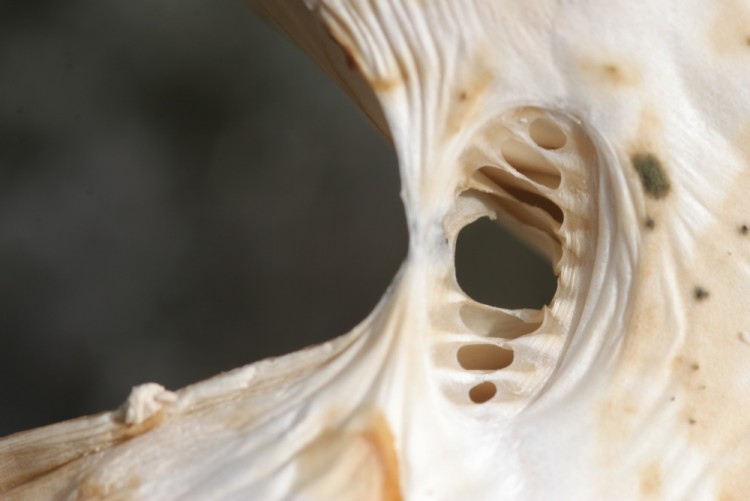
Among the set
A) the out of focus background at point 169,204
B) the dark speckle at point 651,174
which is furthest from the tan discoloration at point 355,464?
the out of focus background at point 169,204

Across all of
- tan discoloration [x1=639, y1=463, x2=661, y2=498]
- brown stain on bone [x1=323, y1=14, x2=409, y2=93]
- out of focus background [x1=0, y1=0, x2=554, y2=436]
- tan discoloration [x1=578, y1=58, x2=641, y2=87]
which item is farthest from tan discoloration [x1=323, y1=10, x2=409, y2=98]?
out of focus background [x1=0, y1=0, x2=554, y2=436]

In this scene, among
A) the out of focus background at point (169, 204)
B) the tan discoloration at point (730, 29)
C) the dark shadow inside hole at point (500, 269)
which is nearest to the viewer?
the tan discoloration at point (730, 29)

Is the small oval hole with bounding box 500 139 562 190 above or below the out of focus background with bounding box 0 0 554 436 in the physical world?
below

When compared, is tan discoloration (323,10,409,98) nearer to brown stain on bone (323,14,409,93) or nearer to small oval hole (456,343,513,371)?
brown stain on bone (323,14,409,93)

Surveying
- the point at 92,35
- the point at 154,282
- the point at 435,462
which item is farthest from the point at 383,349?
the point at 92,35

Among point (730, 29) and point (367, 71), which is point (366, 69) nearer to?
point (367, 71)

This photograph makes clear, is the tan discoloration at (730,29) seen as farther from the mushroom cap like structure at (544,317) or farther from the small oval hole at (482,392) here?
the small oval hole at (482,392)

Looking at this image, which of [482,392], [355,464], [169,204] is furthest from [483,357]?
[169,204]
